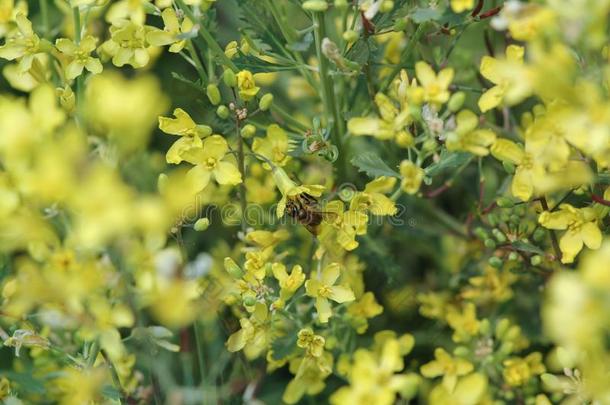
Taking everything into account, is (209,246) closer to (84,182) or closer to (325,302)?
(325,302)

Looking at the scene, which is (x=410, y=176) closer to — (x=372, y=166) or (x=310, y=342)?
(x=372, y=166)

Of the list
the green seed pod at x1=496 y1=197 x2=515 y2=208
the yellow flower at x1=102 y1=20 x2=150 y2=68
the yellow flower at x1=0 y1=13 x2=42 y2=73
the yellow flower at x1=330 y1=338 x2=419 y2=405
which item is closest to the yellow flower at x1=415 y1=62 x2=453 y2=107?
the green seed pod at x1=496 y1=197 x2=515 y2=208

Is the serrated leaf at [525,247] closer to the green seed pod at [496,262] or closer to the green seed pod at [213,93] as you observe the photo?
the green seed pod at [496,262]

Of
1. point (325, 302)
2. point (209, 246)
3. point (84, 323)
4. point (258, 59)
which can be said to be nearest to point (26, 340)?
point (84, 323)

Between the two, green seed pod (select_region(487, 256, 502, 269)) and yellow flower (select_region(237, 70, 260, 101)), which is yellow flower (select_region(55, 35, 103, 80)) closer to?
yellow flower (select_region(237, 70, 260, 101))

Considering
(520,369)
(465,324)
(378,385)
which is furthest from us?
(465,324)

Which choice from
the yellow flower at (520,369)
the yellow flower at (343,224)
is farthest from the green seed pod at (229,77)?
the yellow flower at (520,369)

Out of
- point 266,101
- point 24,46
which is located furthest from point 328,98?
point 24,46
